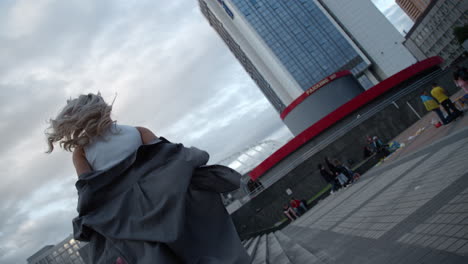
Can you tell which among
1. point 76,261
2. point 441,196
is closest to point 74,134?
point 441,196

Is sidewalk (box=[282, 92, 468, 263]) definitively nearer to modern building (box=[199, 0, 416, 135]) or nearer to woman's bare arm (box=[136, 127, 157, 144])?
woman's bare arm (box=[136, 127, 157, 144])

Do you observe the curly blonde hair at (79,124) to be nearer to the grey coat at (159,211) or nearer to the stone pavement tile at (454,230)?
the grey coat at (159,211)

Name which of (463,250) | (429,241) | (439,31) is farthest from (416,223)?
(439,31)

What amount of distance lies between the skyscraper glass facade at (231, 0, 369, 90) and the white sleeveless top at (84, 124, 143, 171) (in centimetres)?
7857

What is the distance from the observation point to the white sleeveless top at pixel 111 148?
2.09m

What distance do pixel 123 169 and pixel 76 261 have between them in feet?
210

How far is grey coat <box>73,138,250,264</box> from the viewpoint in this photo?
175 centimetres

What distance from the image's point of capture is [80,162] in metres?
2.13

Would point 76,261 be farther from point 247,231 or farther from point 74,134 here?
point 74,134

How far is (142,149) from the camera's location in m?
2.02

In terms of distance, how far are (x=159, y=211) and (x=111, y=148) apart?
61 centimetres

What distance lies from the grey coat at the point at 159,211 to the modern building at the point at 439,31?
6975 centimetres

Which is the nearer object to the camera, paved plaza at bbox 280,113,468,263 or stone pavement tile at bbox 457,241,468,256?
stone pavement tile at bbox 457,241,468,256

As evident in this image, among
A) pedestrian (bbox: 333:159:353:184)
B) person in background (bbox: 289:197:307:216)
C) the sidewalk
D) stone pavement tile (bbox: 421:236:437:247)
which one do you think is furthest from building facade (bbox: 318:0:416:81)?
stone pavement tile (bbox: 421:236:437:247)
